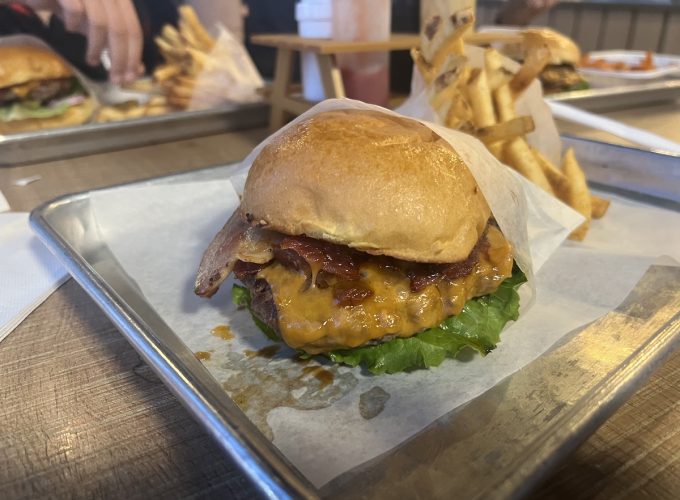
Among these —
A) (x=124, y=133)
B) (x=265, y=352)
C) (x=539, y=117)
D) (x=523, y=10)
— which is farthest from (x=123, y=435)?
(x=523, y=10)

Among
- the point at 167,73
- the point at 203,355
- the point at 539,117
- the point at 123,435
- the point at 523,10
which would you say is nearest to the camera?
the point at 123,435

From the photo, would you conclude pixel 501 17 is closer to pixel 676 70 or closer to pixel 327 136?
pixel 676 70

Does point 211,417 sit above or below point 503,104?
below

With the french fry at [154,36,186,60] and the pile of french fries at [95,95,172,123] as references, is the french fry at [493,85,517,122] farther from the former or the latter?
the french fry at [154,36,186,60]

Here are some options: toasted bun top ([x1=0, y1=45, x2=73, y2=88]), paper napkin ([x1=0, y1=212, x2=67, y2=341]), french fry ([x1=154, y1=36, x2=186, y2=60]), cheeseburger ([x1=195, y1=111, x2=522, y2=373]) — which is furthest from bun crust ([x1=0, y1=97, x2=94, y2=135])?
cheeseburger ([x1=195, y1=111, x2=522, y2=373])

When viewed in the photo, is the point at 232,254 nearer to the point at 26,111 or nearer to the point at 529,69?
the point at 529,69

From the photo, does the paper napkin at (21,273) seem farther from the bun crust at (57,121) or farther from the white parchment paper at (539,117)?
the bun crust at (57,121)
